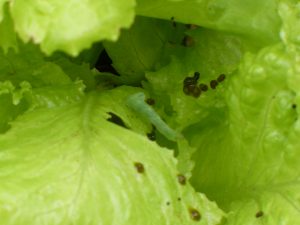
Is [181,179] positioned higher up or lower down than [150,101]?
lower down

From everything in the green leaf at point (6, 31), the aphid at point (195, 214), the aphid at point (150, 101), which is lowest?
the aphid at point (195, 214)

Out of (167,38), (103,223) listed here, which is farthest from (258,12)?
(103,223)

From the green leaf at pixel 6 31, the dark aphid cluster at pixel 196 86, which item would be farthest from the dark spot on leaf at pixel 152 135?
the green leaf at pixel 6 31

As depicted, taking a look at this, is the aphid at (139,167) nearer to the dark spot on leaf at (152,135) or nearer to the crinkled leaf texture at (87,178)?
the crinkled leaf texture at (87,178)

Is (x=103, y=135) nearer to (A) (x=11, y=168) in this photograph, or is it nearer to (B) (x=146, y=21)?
(A) (x=11, y=168)

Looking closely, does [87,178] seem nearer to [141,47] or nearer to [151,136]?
[151,136]

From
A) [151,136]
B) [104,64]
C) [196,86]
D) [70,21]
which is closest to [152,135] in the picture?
[151,136]

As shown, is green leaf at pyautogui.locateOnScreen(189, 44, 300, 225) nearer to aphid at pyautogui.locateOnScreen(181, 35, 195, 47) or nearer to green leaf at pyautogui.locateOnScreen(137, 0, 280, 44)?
green leaf at pyautogui.locateOnScreen(137, 0, 280, 44)
